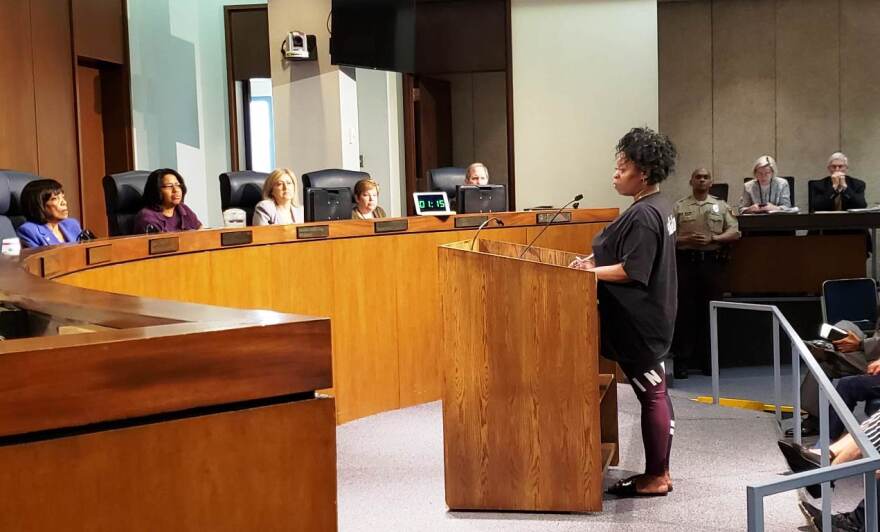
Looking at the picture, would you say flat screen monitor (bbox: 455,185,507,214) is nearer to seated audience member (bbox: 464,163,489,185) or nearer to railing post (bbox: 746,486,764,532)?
seated audience member (bbox: 464,163,489,185)

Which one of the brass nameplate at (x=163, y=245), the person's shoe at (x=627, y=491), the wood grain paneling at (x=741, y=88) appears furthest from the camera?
the wood grain paneling at (x=741, y=88)

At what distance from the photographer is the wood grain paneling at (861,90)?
981 centimetres

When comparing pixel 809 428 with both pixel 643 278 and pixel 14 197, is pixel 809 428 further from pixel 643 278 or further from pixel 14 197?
pixel 14 197

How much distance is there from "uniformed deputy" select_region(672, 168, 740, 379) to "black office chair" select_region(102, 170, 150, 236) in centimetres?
315

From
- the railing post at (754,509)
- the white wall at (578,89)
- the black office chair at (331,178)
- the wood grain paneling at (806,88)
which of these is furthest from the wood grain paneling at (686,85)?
the railing post at (754,509)

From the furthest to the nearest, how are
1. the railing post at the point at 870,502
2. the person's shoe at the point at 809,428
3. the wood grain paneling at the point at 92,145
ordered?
the wood grain paneling at the point at 92,145, the person's shoe at the point at 809,428, the railing post at the point at 870,502

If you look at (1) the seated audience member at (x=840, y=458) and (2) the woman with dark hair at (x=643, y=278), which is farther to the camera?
(2) the woman with dark hair at (x=643, y=278)

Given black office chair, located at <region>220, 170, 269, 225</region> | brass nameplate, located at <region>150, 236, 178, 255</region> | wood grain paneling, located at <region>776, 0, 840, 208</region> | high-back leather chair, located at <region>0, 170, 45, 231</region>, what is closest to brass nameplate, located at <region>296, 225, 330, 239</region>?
brass nameplate, located at <region>150, 236, 178, 255</region>

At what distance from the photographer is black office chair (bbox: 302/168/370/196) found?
548 cm

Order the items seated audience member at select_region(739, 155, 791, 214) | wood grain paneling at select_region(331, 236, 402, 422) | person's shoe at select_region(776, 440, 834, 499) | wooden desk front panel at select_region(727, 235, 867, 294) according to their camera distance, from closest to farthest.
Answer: person's shoe at select_region(776, 440, 834, 499)
wood grain paneling at select_region(331, 236, 402, 422)
wooden desk front panel at select_region(727, 235, 867, 294)
seated audience member at select_region(739, 155, 791, 214)

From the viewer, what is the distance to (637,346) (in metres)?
3.20

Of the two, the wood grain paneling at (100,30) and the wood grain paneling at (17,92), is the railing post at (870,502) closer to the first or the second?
the wood grain paneling at (17,92)

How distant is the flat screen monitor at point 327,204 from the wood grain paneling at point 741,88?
6.29 metres

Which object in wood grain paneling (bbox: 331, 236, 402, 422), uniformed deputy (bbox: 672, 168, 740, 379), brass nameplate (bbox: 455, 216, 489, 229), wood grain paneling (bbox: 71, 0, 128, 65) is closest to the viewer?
wood grain paneling (bbox: 331, 236, 402, 422)
